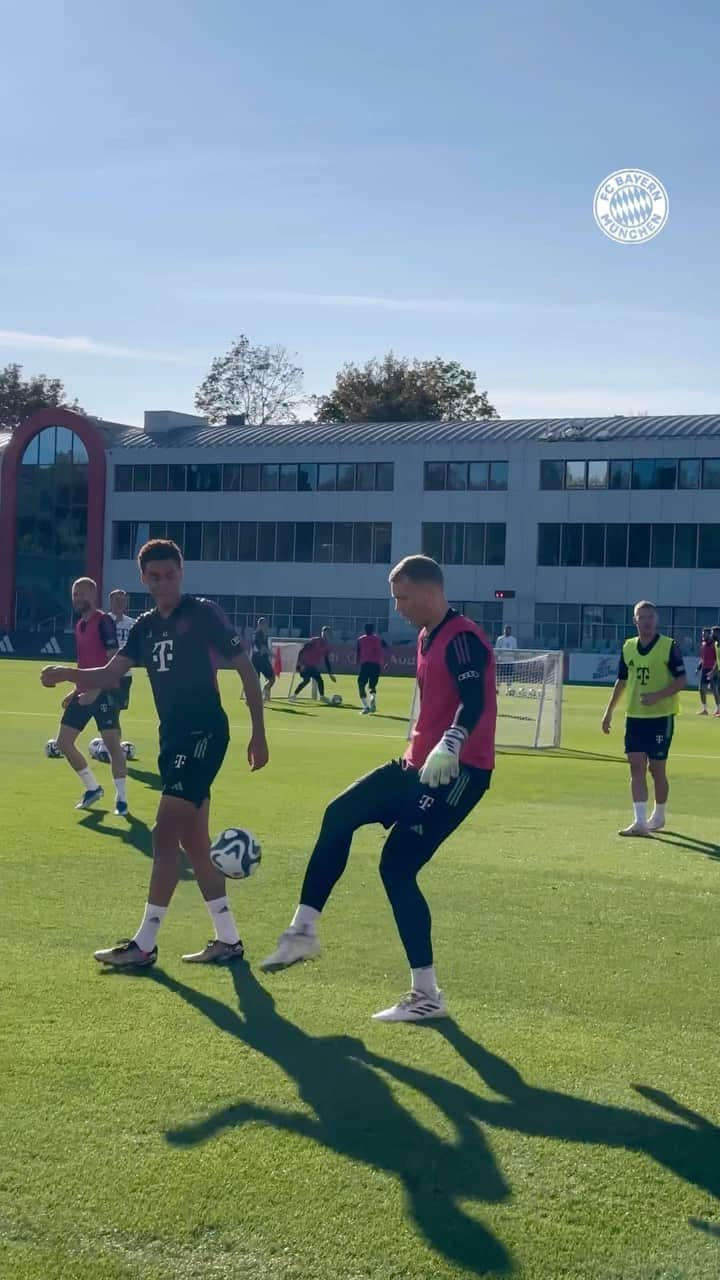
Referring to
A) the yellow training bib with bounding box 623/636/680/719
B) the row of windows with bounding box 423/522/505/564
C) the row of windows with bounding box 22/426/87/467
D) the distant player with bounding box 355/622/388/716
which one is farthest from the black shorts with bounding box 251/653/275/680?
the row of windows with bounding box 22/426/87/467

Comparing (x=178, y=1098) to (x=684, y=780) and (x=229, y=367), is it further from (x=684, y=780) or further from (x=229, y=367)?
(x=229, y=367)

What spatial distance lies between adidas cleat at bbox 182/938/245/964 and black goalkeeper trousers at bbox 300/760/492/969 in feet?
3.35

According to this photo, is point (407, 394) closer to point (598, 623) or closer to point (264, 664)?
point (598, 623)

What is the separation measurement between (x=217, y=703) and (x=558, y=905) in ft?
9.91

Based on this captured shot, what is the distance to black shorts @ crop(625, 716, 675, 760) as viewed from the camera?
43.6ft

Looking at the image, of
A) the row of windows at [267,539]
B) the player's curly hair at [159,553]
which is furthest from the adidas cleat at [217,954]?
the row of windows at [267,539]

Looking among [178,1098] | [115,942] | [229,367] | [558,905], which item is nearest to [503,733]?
[558,905]

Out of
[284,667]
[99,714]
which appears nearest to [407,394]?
[284,667]

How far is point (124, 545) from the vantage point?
73375 millimetres

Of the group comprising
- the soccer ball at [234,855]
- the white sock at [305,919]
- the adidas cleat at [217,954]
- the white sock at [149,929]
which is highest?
the soccer ball at [234,855]

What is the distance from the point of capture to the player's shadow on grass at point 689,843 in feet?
38.9

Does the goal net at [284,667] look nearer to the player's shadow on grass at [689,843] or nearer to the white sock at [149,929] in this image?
the player's shadow on grass at [689,843]

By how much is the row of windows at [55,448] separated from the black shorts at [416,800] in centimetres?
6911

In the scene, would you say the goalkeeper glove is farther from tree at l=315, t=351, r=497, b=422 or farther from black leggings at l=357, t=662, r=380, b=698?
tree at l=315, t=351, r=497, b=422
